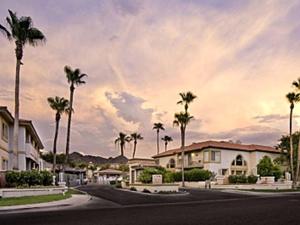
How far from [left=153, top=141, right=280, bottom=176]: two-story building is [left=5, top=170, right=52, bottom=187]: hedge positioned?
44160mm

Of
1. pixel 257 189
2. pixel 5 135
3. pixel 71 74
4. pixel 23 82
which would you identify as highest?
pixel 71 74

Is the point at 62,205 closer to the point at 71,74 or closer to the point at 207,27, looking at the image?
the point at 207,27

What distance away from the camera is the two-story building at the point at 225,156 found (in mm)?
73312

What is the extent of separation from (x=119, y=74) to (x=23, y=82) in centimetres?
885

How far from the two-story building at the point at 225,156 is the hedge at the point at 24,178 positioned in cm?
4416

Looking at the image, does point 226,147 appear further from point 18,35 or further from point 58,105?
point 18,35

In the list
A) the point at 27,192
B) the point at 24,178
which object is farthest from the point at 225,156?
the point at 27,192

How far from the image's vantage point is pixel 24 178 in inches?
1225

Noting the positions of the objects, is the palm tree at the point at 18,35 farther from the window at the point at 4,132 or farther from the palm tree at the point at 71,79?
the palm tree at the point at 71,79

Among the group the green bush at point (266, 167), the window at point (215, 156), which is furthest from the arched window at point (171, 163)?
the green bush at point (266, 167)

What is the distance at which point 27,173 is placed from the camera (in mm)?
31516

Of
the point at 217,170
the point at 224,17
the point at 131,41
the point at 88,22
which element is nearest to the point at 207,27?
the point at 224,17

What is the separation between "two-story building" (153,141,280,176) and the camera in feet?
241

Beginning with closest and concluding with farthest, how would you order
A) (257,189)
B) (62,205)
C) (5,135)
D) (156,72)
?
(62,205) < (156,72) < (5,135) < (257,189)
